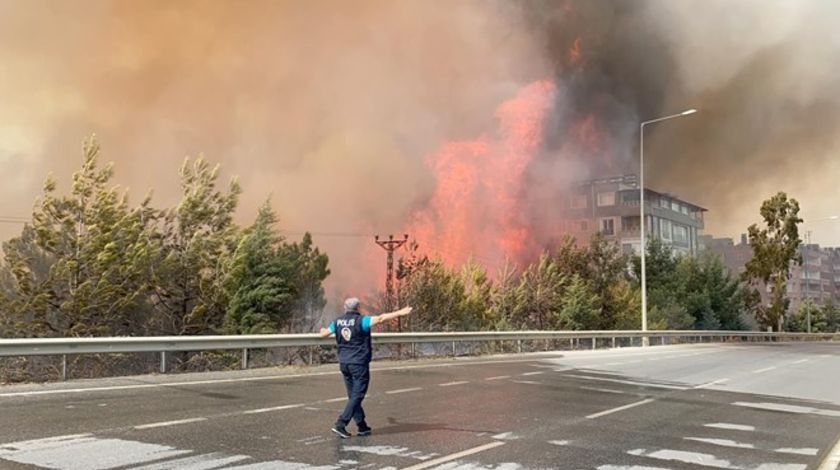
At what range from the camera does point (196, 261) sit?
32125 millimetres

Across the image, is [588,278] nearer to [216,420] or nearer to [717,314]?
[717,314]

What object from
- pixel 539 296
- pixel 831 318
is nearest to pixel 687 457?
pixel 539 296

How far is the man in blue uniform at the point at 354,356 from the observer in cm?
723

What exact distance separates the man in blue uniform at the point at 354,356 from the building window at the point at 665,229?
86.9 m

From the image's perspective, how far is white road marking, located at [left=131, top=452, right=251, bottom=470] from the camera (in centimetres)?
568

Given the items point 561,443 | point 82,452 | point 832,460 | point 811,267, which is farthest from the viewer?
point 811,267

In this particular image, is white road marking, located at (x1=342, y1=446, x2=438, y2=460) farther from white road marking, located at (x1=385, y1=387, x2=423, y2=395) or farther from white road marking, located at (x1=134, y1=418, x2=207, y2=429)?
white road marking, located at (x1=385, y1=387, x2=423, y2=395)

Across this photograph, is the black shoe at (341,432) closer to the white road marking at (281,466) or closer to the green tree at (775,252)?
the white road marking at (281,466)

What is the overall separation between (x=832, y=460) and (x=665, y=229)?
290ft

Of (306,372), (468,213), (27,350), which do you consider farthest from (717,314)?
(27,350)

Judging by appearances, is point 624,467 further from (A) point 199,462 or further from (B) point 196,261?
(B) point 196,261

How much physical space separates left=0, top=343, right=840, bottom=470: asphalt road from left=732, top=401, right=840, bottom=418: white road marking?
0.11 feet

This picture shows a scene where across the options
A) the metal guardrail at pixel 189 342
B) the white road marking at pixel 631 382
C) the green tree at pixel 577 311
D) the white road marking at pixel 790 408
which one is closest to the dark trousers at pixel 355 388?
the metal guardrail at pixel 189 342

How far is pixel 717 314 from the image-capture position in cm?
6038
